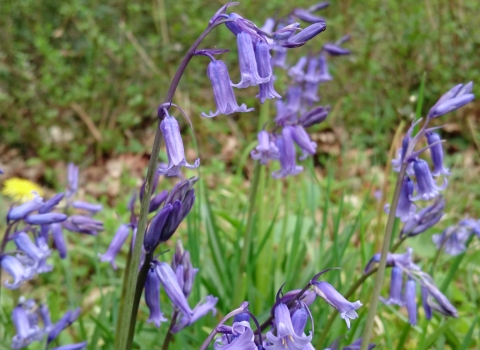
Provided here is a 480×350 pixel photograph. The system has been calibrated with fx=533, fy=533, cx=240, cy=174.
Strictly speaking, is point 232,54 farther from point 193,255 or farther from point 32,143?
point 193,255

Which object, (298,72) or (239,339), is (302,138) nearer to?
(298,72)

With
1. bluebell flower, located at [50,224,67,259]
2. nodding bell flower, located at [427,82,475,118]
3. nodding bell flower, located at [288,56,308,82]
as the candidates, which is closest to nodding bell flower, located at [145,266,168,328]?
bluebell flower, located at [50,224,67,259]

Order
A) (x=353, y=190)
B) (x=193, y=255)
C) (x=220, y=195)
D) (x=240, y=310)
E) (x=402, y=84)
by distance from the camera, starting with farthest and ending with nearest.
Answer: (x=402, y=84) < (x=353, y=190) < (x=220, y=195) < (x=193, y=255) < (x=240, y=310)

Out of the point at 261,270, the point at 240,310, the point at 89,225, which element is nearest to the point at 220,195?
the point at 261,270

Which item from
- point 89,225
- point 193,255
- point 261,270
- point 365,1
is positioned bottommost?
point 261,270

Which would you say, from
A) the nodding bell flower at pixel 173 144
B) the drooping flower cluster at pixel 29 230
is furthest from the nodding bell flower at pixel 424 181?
the drooping flower cluster at pixel 29 230

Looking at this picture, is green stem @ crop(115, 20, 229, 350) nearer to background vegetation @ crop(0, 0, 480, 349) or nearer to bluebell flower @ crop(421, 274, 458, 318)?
bluebell flower @ crop(421, 274, 458, 318)
